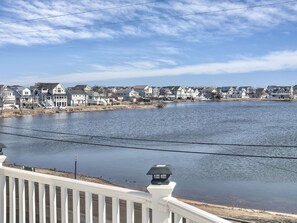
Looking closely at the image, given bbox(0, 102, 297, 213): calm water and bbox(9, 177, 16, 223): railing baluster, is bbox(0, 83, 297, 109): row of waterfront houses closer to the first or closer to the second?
bbox(0, 102, 297, 213): calm water

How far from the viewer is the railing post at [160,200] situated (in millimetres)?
2465

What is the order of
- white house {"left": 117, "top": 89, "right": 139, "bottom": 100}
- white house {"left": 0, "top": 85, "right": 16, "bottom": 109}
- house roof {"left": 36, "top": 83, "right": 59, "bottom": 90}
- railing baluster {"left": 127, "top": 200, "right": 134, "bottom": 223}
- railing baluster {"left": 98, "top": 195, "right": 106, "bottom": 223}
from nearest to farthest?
railing baluster {"left": 127, "top": 200, "right": 134, "bottom": 223}
railing baluster {"left": 98, "top": 195, "right": 106, "bottom": 223}
white house {"left": 0, "top": 85, "right": 16, "bottom": 109}
house roof {"left": 36, "top": 83, "right": 59, "bottom": 90}
white house {"left": 117, "top": 89, "right": 139, "bottom": 100}

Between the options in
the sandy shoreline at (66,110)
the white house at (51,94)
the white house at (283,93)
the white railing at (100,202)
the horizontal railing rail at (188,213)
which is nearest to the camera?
the horizontal railing rail at (188,213)

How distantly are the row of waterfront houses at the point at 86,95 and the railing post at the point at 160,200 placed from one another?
9126cm

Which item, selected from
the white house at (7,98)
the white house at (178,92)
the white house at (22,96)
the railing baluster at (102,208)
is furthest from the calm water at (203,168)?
the white house at (178,92)

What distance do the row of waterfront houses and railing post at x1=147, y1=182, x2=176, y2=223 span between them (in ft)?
299

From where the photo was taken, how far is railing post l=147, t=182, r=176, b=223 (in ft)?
8.09

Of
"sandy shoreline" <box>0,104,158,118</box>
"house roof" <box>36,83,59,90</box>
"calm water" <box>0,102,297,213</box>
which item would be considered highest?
"house roof" <box>36,83,59,90</box>

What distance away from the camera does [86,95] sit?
11375 centimetres

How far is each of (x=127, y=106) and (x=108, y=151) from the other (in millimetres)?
86565

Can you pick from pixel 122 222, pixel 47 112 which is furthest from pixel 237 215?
pixel 47 112

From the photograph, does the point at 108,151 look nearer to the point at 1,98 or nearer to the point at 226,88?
the point at 1,98

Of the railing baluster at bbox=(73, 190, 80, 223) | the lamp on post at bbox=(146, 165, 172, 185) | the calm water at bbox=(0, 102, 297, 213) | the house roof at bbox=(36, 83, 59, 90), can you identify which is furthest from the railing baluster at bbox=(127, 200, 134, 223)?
the house roof at bbox=(36, 83, 59, 90)

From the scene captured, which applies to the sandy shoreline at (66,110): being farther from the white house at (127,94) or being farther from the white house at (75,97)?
the white house at (127,94)
